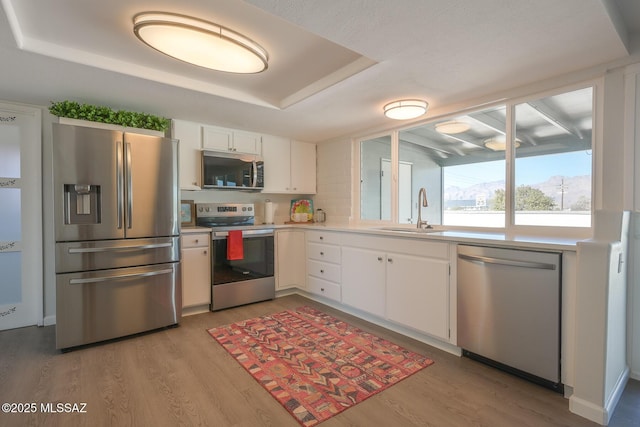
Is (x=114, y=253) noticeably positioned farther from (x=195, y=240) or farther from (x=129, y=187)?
(x=195, y=240)

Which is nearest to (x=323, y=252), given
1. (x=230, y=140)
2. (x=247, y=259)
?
(x=247, y=259)

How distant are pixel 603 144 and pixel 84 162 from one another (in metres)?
3.85

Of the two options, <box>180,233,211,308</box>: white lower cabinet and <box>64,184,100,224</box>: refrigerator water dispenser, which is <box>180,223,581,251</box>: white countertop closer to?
<box>180,233,211,308</box>: white lower cabinet

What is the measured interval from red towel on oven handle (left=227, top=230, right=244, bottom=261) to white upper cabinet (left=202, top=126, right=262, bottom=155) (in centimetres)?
105

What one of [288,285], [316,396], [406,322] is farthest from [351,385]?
[288,285]

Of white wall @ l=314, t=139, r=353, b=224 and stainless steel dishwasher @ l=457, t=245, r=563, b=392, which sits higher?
white wall @ l=314, t=139, r=353, b=224

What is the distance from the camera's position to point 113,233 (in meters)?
2.55

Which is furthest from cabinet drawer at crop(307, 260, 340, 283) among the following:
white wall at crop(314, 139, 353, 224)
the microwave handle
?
the microwave handle

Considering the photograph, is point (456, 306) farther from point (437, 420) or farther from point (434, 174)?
point (434, 174)

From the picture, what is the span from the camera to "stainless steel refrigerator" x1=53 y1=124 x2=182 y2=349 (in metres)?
2.39

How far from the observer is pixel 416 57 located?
2.00 metres

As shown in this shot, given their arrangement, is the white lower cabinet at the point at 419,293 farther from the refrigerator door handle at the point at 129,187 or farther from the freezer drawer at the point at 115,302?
A: the refrigerator door handle at the point at 129,187

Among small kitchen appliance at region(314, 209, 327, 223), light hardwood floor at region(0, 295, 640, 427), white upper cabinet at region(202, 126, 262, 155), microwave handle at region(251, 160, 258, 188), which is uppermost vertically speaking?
white upper cabinet at region(202, 126, 262, 155)

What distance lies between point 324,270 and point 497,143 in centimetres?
218
